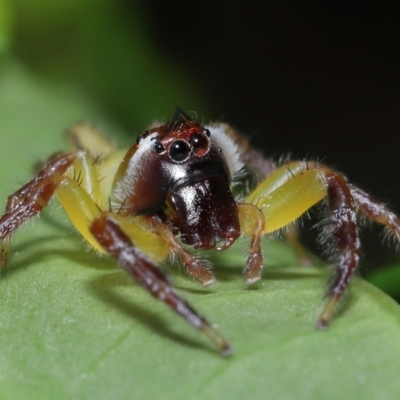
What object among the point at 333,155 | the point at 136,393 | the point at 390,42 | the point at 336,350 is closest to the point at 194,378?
the point at 136,393

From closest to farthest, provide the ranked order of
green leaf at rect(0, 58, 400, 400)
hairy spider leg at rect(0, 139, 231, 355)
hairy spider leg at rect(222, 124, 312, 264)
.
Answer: green leaf at rect(0, 58, 400, 400), hairy spider leg at rect(0, 139, 231, 355), hairy spider leg at rect(222, 124, 312, 264)

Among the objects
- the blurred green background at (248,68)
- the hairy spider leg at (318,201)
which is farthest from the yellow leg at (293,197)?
the blurred green background at (248,68)

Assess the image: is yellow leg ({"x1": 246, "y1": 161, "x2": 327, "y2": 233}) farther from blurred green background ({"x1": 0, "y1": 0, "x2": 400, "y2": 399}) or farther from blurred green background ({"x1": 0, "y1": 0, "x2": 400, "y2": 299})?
blurred green background ({"x1": 0, "y1": 0, "x2": 400, "y2": 299})

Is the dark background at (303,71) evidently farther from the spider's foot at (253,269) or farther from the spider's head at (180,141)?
the spider's foot at (253,269)

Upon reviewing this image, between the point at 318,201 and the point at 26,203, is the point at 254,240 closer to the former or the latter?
the point at 318,201

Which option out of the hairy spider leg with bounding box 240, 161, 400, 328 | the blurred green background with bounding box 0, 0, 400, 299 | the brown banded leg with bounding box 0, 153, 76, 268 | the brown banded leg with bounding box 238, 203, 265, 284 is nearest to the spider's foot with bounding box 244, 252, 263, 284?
the brown banded leg with bounding box 238, 203, 265, 284

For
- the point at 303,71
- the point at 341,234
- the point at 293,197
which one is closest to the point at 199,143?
the point at 293,197

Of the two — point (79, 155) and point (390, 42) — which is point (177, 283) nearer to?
point (79, 155)

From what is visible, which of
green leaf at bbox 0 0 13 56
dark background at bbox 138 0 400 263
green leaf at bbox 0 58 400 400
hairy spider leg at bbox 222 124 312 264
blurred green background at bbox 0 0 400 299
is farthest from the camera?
dark background at bbox 138 0 400 263
